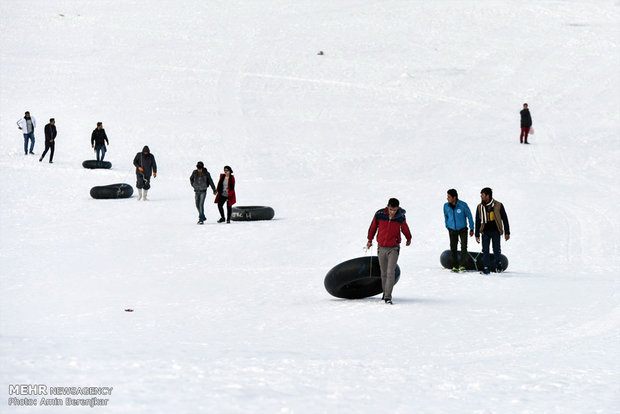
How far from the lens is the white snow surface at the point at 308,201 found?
25.1 feet

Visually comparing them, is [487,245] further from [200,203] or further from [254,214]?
[200,203]

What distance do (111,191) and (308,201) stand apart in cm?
503

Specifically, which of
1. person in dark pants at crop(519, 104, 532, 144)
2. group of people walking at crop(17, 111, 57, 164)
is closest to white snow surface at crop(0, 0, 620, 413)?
person in dark pants at crop(519, 104, 532, 144)

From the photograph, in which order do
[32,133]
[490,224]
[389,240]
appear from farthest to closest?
[32,133]
[490,224]
[389,240]

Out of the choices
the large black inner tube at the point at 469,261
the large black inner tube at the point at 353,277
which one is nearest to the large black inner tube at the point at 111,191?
the large black inner tube at the point at 469,261

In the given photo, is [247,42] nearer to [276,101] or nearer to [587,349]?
[276,101]

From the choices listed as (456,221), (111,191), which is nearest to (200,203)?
(111,191)

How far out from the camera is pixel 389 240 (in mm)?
11086

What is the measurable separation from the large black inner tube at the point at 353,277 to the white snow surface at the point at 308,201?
215 millimetres

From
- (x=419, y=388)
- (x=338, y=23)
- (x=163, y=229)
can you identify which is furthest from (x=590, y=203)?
(x=338, y=23)

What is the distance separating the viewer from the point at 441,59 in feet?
140

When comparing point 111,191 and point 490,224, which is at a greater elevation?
point 111,191

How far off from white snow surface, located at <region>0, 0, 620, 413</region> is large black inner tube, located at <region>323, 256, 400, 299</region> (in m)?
0.21

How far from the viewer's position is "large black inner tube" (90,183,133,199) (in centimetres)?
2170
